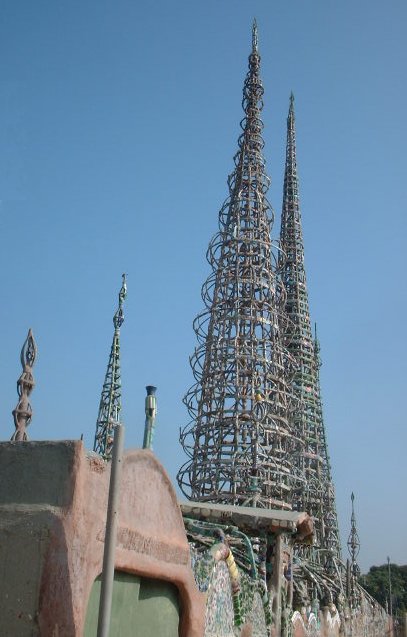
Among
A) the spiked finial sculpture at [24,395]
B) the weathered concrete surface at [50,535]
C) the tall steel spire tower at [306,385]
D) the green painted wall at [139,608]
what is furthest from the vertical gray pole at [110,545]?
the tall steel spire tower at [306,385]

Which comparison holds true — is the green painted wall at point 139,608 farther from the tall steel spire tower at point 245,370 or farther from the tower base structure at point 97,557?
the tall steel spire tower at point 245,370

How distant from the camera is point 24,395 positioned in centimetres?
898

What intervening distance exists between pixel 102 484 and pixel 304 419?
33428 mm

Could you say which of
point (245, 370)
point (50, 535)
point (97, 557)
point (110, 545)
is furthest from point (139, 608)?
point (245, 370)

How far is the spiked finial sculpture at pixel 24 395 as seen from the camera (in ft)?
29.1

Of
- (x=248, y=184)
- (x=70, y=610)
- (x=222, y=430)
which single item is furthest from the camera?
(x=248, y=184)

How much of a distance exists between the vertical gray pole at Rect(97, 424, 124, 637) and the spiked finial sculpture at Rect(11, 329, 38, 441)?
418 centimetres

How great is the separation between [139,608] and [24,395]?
2922mm

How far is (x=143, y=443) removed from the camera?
834 cm

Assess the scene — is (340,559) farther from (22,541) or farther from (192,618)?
(22,541)

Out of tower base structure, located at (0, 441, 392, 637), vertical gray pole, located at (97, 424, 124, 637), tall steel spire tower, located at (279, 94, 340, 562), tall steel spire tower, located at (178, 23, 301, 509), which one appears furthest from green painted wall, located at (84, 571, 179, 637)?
tall steel spire tower, located at (279, 94, 340, 562)

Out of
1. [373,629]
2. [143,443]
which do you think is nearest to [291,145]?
[373,629]

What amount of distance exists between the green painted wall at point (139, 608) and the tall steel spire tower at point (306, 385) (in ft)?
100.0

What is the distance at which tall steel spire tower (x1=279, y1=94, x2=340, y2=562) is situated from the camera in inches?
1534
